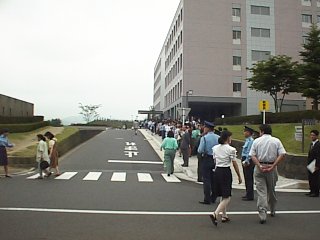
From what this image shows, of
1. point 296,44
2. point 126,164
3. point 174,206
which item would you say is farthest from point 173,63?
point 174,206

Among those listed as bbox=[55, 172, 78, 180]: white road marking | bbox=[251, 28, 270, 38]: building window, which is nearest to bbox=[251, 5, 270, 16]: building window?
bbox=[251, 28, 270, 38]: building window

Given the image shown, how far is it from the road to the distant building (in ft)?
64.5

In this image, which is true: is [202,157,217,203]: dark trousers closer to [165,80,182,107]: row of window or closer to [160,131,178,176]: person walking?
[160,131,178,176]: person walking

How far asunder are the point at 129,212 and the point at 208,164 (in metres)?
2.41

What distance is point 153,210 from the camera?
8945 mm

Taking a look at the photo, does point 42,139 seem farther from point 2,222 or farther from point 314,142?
point 314,142

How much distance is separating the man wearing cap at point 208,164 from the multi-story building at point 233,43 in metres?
43.2

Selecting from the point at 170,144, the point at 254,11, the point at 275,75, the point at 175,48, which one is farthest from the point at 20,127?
the point at 254,11

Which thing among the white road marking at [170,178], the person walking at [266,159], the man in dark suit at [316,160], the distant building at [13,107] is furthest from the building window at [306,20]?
the person walking at [266,159]

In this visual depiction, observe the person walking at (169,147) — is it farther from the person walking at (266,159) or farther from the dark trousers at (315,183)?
the person walking at (266,159)

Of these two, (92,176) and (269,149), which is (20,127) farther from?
(269,149)

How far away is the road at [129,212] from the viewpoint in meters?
6.80

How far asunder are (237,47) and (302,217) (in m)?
49.2

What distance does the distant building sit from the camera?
32.9 meters
